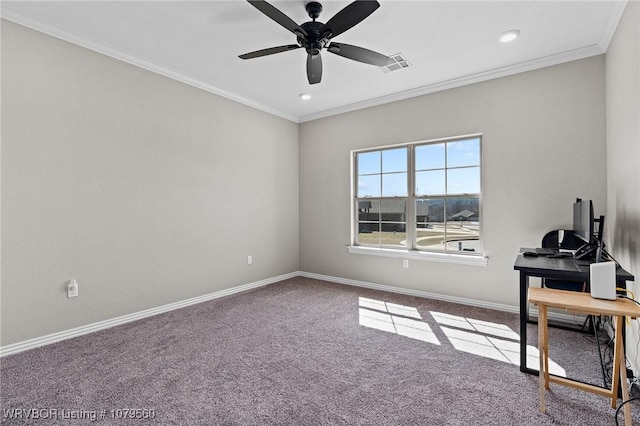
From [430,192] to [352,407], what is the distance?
3094mm

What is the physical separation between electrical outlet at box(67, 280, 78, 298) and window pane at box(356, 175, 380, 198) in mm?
3707

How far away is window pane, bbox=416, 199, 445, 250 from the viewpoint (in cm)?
416

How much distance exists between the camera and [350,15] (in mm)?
2119

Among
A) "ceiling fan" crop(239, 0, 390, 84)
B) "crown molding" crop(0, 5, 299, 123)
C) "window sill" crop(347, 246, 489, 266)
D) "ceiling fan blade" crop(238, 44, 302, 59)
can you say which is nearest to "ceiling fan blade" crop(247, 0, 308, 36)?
"ceiling fan" crop(239, 0, 390, 84)

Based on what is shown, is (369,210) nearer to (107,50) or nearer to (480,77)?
(480,77)

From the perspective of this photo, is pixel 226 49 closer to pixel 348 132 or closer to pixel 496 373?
pixel 348 132

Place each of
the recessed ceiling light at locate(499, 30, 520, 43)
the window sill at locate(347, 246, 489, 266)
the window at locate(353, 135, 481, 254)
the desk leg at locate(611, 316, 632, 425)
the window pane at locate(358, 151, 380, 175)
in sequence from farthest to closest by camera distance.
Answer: the window pane at locate(358, 151, 380, 175) → the window at locate(353, 135, 481, 254) → the window sill at locate(347, 246, 489, 266) → the recessed ceiling light at locate(499, 30, 520, 43) → the desk leg at locate(611, 316, 632, 425)

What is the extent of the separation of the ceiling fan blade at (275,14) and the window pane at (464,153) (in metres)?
2.56

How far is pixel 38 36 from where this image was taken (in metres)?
2.69

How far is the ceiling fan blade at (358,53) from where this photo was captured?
8.13ft

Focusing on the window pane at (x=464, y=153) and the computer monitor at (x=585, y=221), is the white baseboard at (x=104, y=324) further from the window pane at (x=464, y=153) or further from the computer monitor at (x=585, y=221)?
the computer monitor at (x=585, y=221)

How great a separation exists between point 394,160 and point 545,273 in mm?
2800

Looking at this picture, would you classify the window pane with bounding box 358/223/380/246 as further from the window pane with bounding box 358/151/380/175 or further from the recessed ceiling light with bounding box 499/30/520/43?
the recessed ceiling light with bounding box 499/30/520/43

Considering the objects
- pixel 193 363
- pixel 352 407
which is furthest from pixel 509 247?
pixel 193 363
